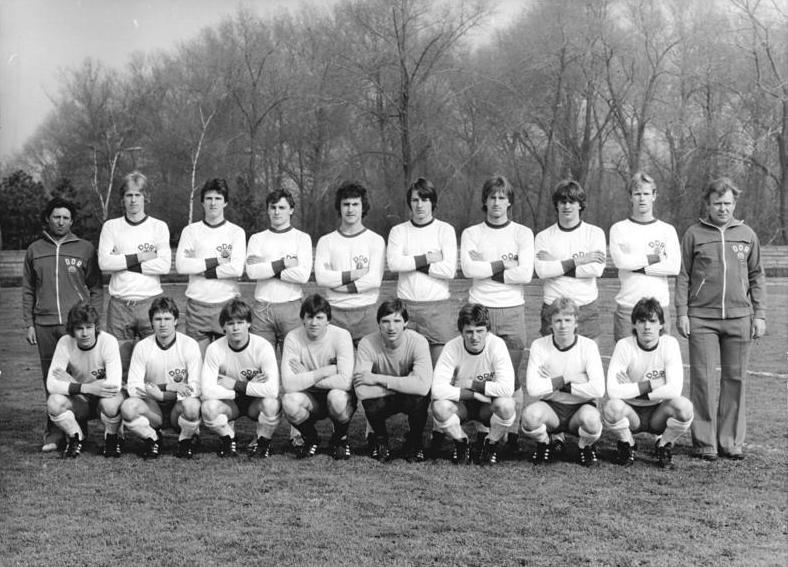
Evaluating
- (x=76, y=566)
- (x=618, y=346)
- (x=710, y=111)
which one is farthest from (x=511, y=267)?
(x=710, y=111)

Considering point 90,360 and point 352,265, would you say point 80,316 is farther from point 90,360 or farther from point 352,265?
point 352,265

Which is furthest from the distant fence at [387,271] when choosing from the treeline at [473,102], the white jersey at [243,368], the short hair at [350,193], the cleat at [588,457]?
the cleat at [588,457]

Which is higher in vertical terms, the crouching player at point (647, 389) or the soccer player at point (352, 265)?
the soccer player at point (352, 265)

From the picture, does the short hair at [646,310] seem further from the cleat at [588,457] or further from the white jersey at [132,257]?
the white jersey at [132,257]

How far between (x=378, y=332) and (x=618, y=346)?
1.47 metres

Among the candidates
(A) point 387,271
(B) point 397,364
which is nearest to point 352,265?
(B) point 397,364

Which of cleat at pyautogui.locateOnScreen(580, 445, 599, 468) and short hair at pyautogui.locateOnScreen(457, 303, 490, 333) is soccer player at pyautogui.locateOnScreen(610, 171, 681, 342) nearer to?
cleat at pyautogui.locateOnScreen(580, 445, 599, 468)

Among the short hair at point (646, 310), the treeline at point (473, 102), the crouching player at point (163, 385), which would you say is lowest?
the crouching player at point (163, 385)

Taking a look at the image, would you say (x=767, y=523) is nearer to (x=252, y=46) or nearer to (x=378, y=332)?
(x=378, y=332)

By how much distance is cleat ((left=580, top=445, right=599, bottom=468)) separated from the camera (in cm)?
472

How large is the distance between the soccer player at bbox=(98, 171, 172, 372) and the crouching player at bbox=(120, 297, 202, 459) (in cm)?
25

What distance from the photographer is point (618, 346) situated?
15.9 feet

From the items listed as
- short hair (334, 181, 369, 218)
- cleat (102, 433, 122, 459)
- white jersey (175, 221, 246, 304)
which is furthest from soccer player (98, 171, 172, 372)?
short hair (334, 181, 369, 218)

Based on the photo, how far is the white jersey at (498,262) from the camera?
16.7 feet
